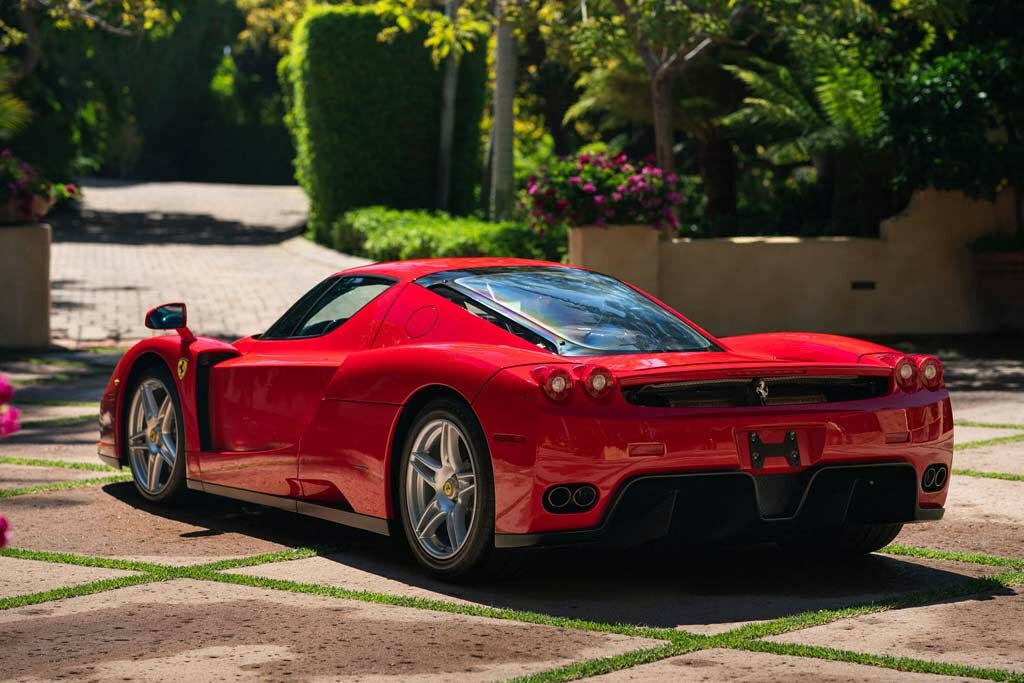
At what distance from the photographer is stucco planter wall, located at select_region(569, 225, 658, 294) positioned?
16.9 meters

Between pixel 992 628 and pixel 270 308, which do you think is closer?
pixel 992 628

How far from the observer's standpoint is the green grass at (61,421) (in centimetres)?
1102

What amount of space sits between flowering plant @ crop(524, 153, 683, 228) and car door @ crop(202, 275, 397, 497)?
934 cm

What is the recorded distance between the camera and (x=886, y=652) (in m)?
5.02

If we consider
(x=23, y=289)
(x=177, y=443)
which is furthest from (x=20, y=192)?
(x=177, y=443)

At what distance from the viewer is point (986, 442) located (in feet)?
32.4

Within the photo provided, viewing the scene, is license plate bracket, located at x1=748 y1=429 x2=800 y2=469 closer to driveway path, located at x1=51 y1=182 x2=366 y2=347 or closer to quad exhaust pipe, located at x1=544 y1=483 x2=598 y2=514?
quad exhaust pipe, located at x1=544 y1=483 x2=598 y2=514

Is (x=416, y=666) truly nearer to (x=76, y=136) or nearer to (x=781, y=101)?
(x=781, y=101)

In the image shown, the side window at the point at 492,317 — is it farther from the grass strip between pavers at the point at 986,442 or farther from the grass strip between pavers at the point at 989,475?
the grass strip between pavers at the point at 986,442

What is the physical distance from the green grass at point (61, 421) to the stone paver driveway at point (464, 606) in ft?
10.2

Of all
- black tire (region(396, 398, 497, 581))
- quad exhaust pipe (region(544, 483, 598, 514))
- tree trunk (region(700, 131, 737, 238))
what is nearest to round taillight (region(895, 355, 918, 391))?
quad exhaust pipe (region(544, 483, 598, 514))

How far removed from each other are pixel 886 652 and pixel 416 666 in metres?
1.45

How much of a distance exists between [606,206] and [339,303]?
980 cm

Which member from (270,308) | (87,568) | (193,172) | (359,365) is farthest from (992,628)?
(193,172)
